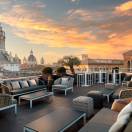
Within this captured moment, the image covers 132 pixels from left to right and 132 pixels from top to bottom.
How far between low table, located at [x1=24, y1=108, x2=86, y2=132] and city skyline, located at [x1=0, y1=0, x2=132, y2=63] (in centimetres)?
866

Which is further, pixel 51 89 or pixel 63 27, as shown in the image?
pixel 63 27

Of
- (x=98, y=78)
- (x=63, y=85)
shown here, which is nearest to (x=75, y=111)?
(x=63, y=85)

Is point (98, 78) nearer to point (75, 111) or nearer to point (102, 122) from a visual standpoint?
point (75, 111)

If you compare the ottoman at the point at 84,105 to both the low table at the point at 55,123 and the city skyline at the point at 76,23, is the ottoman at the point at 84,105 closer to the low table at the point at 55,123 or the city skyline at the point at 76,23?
the low table at the point at 55,123

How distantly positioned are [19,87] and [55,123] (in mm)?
3675

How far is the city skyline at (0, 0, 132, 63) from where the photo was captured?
11211 mm

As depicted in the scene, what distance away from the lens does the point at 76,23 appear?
1305cm

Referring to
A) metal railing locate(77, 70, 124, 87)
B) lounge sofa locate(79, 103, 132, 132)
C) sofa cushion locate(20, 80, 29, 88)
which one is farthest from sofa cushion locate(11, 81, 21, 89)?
metal railing locate(77, 70, 124, 87)

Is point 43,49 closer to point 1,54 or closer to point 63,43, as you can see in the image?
point 63,43

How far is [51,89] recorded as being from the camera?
8.46 m

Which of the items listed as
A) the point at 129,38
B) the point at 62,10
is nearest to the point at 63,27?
the point at 62,10

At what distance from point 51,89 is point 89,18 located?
6.18m

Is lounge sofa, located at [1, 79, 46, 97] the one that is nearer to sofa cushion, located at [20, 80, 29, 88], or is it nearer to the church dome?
sofa cushion, located at [20, 80, 29, 88]

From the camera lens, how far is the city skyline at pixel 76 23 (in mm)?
11211
